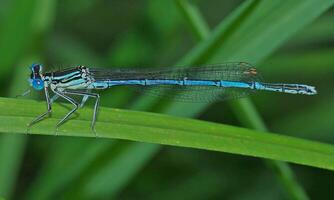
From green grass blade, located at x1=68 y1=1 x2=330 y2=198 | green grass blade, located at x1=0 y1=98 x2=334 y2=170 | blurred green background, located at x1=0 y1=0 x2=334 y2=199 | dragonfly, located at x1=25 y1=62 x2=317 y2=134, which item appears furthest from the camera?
dragonfly, located at x1=25 y1=62 x2=317 y2=134

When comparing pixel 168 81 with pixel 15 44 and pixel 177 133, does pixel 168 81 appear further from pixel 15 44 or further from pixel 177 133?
pixel 177 133

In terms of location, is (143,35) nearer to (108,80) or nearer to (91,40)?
(108,80)

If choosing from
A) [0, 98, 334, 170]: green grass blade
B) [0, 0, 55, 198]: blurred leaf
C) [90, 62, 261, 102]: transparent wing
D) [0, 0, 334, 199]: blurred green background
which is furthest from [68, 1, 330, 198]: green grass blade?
[0, 0, 55, 198]: blurred leaf

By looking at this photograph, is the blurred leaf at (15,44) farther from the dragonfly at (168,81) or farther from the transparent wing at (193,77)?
the transparent wing at (193,77)

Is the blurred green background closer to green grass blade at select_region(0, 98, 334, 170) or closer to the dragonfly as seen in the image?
the dragonfly

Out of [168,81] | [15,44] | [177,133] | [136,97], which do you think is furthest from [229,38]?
[136,97]

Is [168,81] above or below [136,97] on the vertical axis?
below

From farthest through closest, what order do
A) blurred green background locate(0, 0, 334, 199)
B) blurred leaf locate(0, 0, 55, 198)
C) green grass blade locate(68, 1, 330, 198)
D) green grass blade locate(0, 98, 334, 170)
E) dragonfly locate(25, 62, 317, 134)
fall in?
1. blurred leaf locate(0, 0, 55, 198)
2. dragonfly locate(25, 62, 317, 134)
3. blurred green background locate(0, 0, 334, 199)
4. green grass blade locate(68, 1, 330, 198)
5. green grass blade locate(0, 98, 334, 170)
